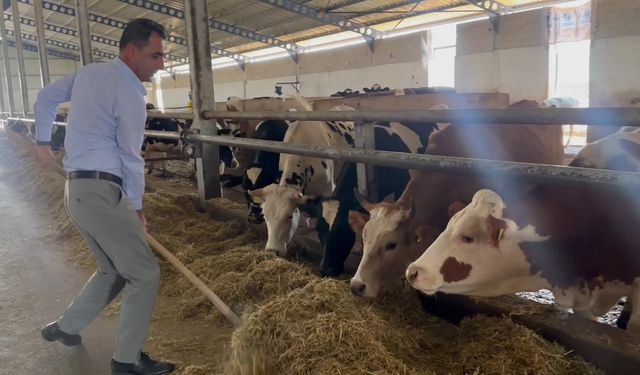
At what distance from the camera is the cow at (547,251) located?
8.63ft

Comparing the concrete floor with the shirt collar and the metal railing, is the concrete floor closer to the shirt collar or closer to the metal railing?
the shirt collar

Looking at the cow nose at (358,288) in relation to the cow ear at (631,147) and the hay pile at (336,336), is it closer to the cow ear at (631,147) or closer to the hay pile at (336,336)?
the hay pile at (336,336)

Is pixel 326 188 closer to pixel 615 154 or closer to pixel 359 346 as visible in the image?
pixel 615 154

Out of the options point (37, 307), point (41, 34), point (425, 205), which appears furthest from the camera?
point (41, 34)

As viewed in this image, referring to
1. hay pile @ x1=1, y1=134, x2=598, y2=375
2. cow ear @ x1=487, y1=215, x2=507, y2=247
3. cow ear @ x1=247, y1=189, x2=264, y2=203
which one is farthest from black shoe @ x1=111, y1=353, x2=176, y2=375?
cow ear @ x1=247, y1=189, x2=264, y2=203

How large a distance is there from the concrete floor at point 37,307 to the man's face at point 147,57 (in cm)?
159

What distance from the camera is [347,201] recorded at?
4.13 meters

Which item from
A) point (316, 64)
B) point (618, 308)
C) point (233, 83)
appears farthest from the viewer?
point (233, 83)

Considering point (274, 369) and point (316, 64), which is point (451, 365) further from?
point (316, 64)

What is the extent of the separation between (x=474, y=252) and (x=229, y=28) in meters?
22.8

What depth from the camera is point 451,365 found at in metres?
2.43

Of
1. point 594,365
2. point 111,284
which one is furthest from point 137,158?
point 594,365

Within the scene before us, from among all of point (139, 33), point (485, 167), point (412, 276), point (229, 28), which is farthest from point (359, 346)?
point (229, 28)

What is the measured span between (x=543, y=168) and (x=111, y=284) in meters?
2.38
